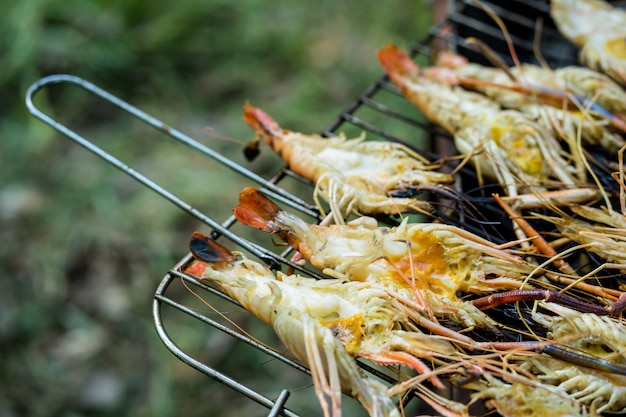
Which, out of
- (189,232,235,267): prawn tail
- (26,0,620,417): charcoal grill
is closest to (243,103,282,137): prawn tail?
(26,0,620,417): charcoal grill

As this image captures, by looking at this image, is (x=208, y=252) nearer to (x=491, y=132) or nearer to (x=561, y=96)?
(x=491, y=132)

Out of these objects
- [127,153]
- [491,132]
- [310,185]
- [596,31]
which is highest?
[596,31]

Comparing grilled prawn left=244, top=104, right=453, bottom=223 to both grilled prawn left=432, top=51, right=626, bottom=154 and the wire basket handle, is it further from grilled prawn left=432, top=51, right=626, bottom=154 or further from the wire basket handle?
grilled prawn left=432, top=51, right=626, bottom=154

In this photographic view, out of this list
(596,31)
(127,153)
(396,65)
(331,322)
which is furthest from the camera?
(127,153)

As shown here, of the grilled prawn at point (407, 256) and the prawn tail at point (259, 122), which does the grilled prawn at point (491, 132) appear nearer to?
the grilled prawn at point (407, 256)

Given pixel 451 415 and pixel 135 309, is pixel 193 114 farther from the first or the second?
pixel 451 415

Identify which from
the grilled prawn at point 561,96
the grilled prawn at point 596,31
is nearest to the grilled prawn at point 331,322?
the grilled prawn at point 561,96

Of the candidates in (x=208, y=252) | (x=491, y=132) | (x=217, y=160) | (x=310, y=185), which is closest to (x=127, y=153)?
(x=217, y=160)
